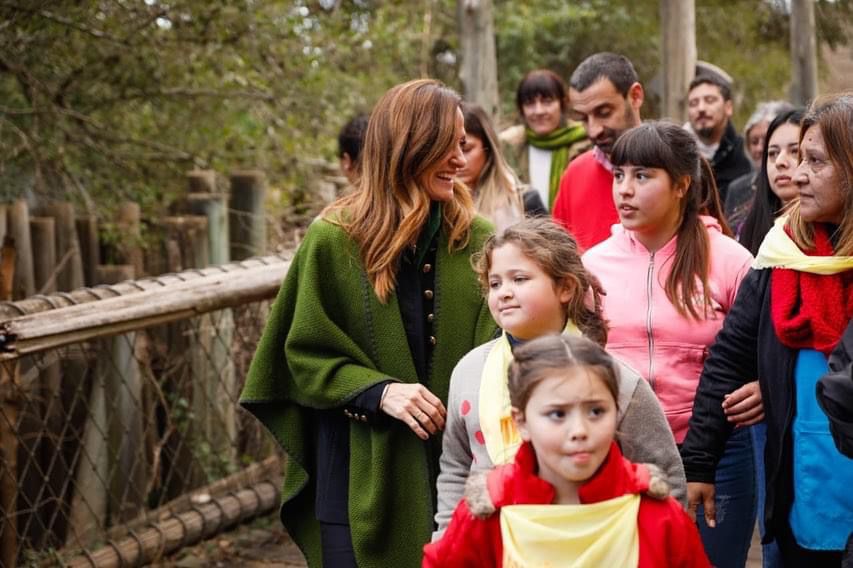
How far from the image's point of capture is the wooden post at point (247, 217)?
7.42 metres

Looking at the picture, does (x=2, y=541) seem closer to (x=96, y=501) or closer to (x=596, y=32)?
(x=96, y=501)

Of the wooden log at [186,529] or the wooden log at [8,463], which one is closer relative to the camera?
the wooden log at [8,463]

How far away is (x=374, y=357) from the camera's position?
378 centimetres

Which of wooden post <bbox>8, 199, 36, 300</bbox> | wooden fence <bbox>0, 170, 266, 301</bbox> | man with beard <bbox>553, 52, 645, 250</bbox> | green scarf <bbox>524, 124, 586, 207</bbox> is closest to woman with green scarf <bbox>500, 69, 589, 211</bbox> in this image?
green scarf <bbox>524, 124, 586, 207</bbox>

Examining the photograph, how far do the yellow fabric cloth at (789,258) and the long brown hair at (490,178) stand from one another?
6.59ft

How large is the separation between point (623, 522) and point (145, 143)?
19.7ft

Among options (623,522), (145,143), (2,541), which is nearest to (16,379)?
(2,541)

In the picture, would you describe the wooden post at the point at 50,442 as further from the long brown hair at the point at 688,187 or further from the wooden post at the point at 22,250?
the long brown hair at the point at 688,187

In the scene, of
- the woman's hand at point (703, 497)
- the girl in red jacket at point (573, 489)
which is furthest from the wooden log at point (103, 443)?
the girl in red jacket at point (573, 489)

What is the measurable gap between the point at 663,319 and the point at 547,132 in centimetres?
258

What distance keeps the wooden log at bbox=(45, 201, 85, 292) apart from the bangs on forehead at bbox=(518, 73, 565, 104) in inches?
91.5

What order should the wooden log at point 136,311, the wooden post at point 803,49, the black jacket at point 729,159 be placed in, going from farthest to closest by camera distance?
the wooden post at point 803,49 → the black jacket at point 729,159 → the wooden log at point 136,311

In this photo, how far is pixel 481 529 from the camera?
2.91 meters

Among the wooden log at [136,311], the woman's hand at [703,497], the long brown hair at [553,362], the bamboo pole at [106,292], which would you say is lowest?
the woman's hand at [703,497]
